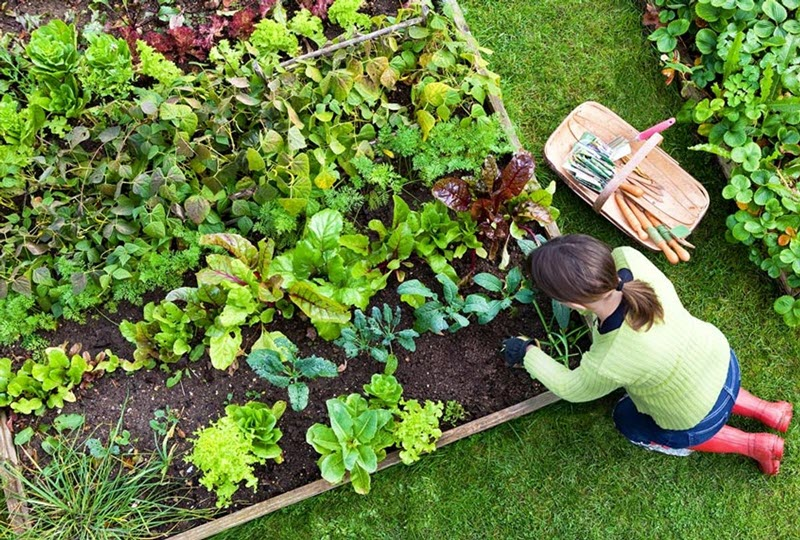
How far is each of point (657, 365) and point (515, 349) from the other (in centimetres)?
65

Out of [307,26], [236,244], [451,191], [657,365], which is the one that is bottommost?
[657,365]

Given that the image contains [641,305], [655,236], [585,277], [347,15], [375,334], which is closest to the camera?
[585,277]

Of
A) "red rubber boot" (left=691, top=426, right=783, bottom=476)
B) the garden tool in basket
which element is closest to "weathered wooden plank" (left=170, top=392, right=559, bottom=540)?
"red rubber boot" (left=691, top=426, right=783, bottom=476)

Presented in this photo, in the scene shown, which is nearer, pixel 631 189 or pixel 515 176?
pixel 515 176

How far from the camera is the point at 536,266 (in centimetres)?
261

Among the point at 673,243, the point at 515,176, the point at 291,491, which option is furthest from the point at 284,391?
the point at 673,243

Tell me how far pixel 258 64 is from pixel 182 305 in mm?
1159

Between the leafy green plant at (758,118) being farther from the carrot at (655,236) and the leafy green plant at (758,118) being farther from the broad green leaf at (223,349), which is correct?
the broad green leaf at (223,349)

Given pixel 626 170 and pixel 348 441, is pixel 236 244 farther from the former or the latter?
pixel 626 170

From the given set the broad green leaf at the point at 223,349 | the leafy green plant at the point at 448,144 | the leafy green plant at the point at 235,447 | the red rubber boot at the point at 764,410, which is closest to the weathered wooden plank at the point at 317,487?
the leafy green plant at the point at 235,447

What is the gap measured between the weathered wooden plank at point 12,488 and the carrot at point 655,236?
315cm

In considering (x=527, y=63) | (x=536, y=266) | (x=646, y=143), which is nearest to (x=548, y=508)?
(x=536, y=266)

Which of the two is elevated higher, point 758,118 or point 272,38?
point 272,38

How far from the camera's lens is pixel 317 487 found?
3186 mm
